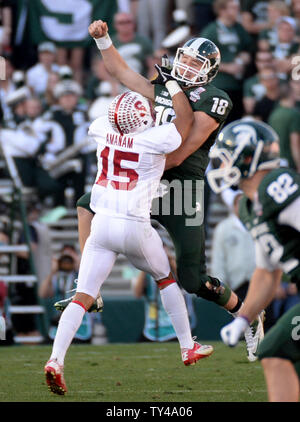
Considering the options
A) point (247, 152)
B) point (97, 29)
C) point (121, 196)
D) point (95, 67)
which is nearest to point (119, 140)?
point (121, 196)

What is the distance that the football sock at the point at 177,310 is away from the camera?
6.53 m

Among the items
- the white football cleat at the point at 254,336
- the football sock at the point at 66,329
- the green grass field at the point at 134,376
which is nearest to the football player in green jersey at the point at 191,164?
the white football cleat at the point at 254,336

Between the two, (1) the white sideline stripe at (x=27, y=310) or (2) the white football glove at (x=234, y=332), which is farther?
(1) the white sideline stripe at (x=27, y=310)

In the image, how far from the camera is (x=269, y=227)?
4773 millimetres

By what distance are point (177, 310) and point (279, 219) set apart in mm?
1947

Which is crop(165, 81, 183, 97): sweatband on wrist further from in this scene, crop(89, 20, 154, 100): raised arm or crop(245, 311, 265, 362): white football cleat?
crop(245, 311, 265, 362): white football cleat

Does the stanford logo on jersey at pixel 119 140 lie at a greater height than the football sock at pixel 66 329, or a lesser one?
greater

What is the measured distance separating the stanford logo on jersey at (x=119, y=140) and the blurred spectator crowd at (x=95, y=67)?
4.40m

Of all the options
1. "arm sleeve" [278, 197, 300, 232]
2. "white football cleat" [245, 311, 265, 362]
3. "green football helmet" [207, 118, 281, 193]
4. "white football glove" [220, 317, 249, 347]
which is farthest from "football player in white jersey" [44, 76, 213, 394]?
"arm sleeve" [278, 197, 300, 232]

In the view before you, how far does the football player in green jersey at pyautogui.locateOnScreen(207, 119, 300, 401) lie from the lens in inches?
184

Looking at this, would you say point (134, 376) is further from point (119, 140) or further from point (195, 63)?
point (195, 63)

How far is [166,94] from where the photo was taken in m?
7.05

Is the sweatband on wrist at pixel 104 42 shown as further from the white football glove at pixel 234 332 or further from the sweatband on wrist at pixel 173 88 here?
the white football glove at pixel 234 332
